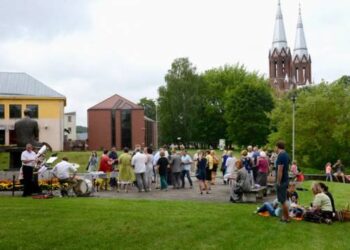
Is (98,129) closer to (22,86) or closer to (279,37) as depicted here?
(22,86)

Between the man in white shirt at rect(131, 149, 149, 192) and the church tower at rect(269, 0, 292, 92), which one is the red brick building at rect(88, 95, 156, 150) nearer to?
the man in white shirt at rect(131, 149, 149, 192)

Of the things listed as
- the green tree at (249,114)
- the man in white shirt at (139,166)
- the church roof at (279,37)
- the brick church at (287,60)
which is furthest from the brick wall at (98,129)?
the church roof at (279,37)

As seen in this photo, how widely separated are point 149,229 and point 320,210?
4904mm

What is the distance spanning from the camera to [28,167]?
17.2 metres

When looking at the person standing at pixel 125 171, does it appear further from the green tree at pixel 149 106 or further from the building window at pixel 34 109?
the green tree at pixel 149 106

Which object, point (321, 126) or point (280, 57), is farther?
point (280, 57)

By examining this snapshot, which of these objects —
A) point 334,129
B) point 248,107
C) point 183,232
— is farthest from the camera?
point 248,107

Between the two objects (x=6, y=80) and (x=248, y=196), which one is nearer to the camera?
(x=248, y=196)

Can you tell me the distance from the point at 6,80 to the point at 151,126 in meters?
31.5

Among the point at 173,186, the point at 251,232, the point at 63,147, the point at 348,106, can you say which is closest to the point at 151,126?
the point at 63,147

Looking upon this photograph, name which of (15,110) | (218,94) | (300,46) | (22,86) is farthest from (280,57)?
(15,110)

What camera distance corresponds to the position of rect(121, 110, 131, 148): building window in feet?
248

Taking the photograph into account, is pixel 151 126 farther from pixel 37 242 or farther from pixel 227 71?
pixel 37 242

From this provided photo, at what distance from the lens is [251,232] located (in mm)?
11812
